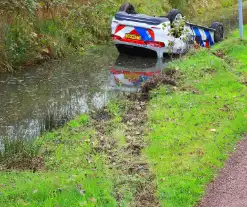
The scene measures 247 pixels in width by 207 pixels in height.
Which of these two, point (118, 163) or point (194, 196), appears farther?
point (118, 163)

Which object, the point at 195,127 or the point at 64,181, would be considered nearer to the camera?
the point at 64,181

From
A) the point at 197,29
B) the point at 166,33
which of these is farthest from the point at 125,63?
the point at 197,29

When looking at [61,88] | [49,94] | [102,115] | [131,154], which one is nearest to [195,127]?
[131,154]

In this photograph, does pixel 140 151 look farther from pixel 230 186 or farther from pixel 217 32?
pixel 217 32

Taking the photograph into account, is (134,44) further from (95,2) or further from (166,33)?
(95,2)

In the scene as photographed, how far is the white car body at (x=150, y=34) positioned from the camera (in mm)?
16656

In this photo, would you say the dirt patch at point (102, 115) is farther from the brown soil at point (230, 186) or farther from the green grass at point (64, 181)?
the brown soil at point (230, 186)

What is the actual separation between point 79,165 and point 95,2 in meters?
14.7

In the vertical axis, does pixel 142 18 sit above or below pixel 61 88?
above

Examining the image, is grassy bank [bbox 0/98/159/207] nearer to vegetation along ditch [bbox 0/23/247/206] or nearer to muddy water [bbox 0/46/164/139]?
vegetation along ditch [bbox 0/23/247/206]

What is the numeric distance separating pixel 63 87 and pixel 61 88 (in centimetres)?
14

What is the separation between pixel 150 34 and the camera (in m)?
16.9

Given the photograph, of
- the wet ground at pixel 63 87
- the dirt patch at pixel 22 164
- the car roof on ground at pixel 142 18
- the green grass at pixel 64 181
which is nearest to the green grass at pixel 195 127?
the green grass at pixel 64 181

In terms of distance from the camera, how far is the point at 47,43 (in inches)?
667
